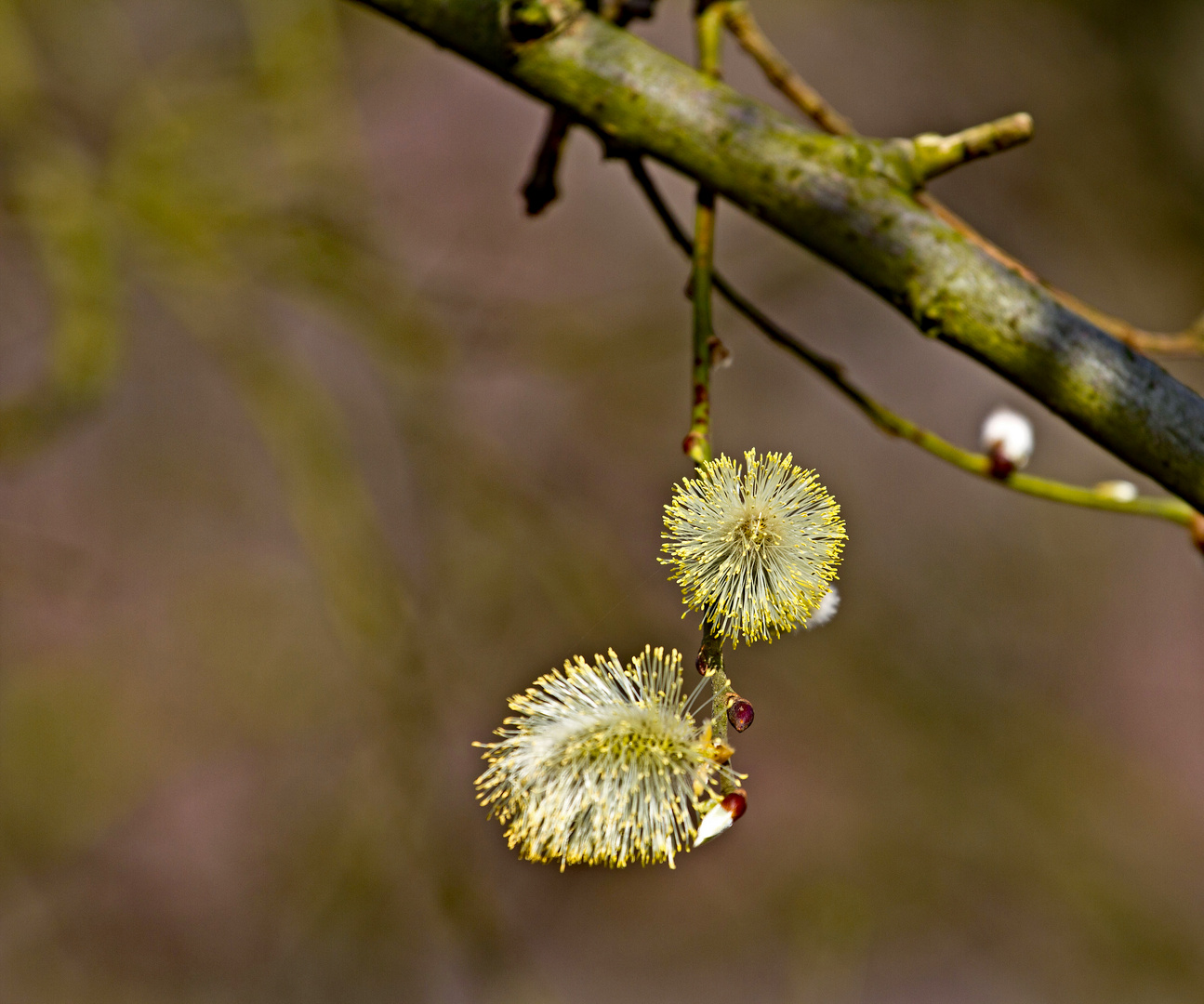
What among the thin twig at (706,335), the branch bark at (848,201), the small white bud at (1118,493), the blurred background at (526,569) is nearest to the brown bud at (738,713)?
the thin twig at (706,335)

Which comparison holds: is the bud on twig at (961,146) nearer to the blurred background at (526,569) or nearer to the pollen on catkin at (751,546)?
the pollen on catkin at (751,546)

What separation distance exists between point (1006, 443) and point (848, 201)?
0.81 ft

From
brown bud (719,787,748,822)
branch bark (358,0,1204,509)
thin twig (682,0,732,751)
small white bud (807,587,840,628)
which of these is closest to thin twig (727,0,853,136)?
thin twig (682,0,732,751)

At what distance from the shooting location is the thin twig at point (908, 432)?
0.61 metres

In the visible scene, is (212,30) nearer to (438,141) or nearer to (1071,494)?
(438,141)

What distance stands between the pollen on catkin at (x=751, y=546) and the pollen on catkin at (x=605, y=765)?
44 millimetres

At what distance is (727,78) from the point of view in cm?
224

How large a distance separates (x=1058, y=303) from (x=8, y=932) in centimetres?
222

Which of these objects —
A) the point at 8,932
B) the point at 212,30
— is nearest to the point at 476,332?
the point at 212,30

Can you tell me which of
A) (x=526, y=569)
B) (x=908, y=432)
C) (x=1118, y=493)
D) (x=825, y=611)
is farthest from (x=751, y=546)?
(x=526, y=569)

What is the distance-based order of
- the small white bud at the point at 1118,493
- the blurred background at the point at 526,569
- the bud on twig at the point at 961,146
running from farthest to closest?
the blurred background at the point at 526,569, the small white bud at the point at 1118,493, the bud on twig at the point at 961,146

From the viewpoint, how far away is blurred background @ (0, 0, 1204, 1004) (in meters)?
1.57

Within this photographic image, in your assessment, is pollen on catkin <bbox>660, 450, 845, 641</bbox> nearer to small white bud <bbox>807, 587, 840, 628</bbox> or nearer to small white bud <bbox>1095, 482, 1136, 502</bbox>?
small white bud <bbox>807, 587, 840, 628</bbox>

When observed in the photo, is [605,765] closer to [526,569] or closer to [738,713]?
[738,713]
